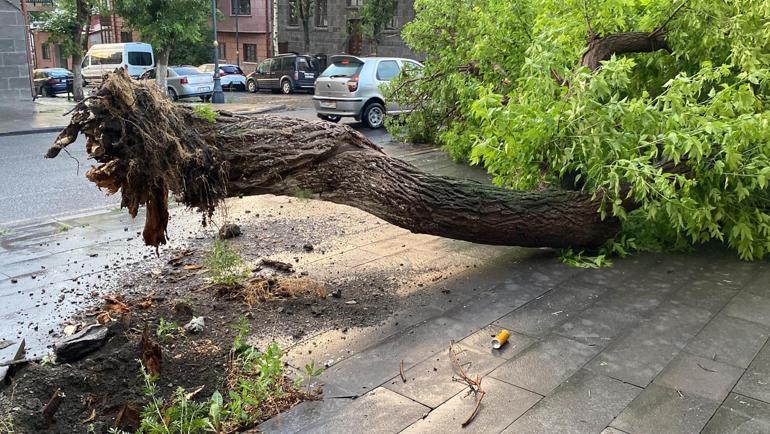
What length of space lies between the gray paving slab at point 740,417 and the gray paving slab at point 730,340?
0.48 metres

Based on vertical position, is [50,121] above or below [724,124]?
below

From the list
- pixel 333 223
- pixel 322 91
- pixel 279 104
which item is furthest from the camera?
pixel 279 104

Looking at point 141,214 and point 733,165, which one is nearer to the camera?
point 733,165

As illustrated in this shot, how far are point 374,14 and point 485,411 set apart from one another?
32.5 m

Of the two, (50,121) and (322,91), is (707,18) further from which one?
(50,121)

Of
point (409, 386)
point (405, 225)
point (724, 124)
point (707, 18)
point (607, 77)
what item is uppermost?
point (707, 18)

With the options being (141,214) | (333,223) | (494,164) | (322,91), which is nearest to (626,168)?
(494,164)

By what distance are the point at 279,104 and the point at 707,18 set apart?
783 inches

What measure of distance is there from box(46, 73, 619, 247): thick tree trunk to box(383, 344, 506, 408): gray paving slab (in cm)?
158

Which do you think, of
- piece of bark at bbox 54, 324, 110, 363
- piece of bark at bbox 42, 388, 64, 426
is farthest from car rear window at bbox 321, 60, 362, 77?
piece of bark at bbox 42, 388, 64, 426

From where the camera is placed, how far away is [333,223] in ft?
24.0

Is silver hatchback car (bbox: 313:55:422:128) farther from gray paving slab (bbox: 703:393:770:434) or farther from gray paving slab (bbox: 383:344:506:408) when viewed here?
gray paving slab (bbox: 703:393:770:434)

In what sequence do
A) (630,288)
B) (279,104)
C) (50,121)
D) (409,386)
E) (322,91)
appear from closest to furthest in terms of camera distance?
(409,386) → (630,288) → (322,91) → (50,121) → (279,104)

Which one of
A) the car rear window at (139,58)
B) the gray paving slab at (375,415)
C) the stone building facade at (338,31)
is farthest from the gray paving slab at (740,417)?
the stone building facade at (338,31)
